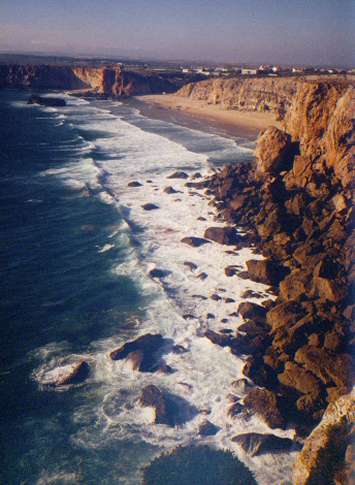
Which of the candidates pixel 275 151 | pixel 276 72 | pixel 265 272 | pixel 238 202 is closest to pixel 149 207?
pixel 238 202

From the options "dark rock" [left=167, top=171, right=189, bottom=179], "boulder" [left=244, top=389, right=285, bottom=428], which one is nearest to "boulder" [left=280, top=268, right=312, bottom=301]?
"boulder" [left=244, top=389, right=285, bottom=428]

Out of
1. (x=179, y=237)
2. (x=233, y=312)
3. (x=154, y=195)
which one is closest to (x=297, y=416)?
(x=233, y=312)

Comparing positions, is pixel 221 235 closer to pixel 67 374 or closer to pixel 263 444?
pixel 67 374

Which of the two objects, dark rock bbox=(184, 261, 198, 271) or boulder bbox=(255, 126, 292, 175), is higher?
boulder bbox=(255, 126, 292, 175)

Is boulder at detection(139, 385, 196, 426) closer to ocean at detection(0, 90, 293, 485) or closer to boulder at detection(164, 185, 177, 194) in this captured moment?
ocean at detection(0, 90, 293, 485)

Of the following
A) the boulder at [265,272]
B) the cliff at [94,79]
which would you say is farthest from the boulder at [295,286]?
the cliff at [94,79]

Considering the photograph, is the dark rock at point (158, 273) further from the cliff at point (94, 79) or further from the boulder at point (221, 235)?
the cliff at point (94, 79)
